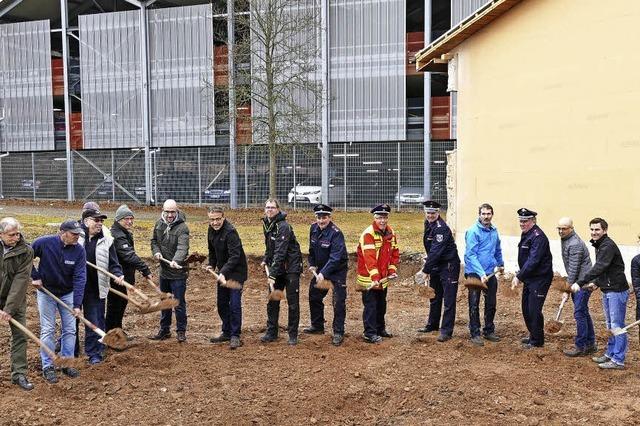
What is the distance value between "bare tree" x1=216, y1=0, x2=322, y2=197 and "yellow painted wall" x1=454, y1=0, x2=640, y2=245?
32.1 feet

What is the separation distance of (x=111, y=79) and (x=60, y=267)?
78.1 ft

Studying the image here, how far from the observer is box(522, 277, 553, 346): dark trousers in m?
8.09

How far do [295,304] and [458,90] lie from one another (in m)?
7.89

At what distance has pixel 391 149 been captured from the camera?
83.3 ft

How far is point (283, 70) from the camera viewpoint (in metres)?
24.1

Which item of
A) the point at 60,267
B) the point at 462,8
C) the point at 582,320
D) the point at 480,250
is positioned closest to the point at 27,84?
the point at 462,8

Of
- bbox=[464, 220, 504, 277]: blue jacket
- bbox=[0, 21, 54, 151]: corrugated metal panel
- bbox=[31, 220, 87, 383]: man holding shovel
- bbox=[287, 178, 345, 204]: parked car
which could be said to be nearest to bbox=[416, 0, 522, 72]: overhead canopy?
bbox=[464, 220, 504, 277]: blue jacket

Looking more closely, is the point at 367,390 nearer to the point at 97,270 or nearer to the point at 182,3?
the point at 97,270

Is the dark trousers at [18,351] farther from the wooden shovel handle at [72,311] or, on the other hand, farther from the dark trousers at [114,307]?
the dark trousers at [114,307]

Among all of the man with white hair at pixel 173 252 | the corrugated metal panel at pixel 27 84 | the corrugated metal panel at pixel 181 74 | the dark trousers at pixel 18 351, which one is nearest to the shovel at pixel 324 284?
the man with white hair at pixel 173 252

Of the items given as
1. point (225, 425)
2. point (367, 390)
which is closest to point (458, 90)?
point (367, 390)

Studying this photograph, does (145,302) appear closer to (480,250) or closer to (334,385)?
(334,385)

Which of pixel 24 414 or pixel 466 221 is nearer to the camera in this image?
pixel 24 414

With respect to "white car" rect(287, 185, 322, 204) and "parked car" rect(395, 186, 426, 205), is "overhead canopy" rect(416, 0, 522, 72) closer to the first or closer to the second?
"parked car" rect(395, 186, 426, 205)
